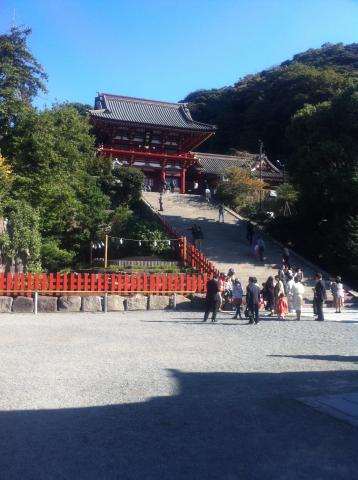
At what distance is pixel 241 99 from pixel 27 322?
225ft

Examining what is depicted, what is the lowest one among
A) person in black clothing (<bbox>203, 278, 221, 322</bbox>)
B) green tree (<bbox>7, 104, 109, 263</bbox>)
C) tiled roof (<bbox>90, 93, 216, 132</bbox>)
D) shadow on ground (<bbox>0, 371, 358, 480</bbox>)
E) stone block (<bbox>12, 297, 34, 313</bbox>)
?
shadow on ground (<bbox>0, 371, 358, 480</bbox>)

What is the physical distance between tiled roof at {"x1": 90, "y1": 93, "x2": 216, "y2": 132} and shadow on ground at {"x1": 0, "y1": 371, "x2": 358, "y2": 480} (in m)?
34.9

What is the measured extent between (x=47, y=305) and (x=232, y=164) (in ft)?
108

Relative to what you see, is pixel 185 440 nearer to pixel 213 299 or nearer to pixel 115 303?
pixel 213 299

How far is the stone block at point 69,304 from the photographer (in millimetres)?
16359

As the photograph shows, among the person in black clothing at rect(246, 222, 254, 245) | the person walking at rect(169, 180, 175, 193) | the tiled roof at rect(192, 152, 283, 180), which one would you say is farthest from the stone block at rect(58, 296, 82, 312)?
the tiled roof at rect(192, 152, 283, 180)

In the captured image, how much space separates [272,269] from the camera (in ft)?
76.0

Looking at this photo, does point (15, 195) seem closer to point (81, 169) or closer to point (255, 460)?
point (81, 169)

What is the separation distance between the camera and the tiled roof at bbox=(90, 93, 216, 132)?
40.3 m

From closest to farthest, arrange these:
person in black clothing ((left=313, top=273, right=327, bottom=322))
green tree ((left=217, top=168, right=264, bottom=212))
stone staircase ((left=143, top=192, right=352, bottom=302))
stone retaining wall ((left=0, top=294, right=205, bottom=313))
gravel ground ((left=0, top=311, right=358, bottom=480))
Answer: gravel ground ((left=0, top=311, right=358, bottom=480)) < person in black clothing ((left=313, top=273, right=327, bottom=322)) < stone retaining wall ((left=0, top=294, right=205, bottom=313)) < stone staircase ((left=143, top=192, right=352, bottom=302)) < green tree ((left=217, top=168, right=264, bottom=212))

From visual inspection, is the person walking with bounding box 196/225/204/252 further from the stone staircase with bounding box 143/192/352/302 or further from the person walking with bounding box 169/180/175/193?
the person walking with bounding box 169/180/175/193

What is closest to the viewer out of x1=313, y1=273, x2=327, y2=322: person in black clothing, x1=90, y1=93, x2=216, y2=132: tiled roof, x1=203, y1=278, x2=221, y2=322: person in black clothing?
x1=203, y1=278, x2=221, y2=322: person in black clothing

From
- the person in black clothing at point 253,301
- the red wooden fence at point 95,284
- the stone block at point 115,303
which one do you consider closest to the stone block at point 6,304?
the red wooden fence at point 95,284

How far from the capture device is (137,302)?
17.2 m
